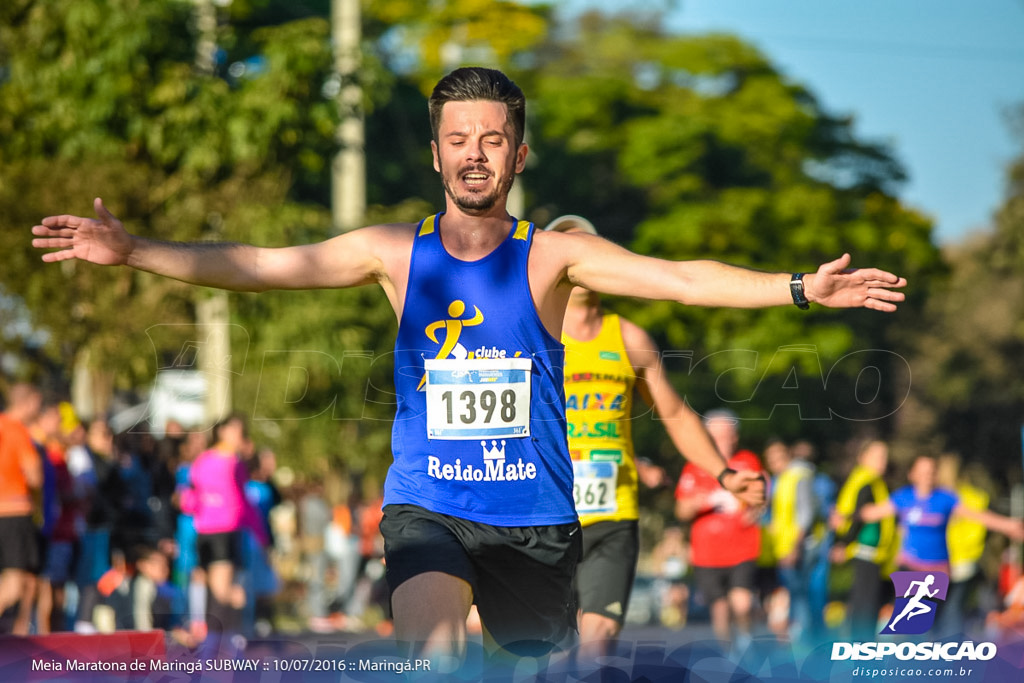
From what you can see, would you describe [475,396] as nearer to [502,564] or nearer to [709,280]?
[502,564]

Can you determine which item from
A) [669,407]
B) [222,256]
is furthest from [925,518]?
[222,256]

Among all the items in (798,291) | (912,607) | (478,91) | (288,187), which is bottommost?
(912,607)

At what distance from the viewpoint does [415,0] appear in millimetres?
27938

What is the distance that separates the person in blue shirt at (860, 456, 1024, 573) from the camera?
36.9 ft

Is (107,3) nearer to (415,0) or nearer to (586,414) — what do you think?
(586,414)

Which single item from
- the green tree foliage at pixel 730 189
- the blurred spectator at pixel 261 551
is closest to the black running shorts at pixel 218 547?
the blurred spectator at pixel 261 551

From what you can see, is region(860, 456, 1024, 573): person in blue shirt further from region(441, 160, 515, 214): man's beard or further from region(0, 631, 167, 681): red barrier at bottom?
region(441, 160, 515, 214): man's beard

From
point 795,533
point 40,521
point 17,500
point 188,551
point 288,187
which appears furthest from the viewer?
point 288,187

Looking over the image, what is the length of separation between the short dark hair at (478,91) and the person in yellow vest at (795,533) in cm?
Result: 919

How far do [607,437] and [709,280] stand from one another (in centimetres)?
261

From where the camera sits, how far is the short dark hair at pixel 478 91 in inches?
184

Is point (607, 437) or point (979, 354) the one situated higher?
point (979, 354)

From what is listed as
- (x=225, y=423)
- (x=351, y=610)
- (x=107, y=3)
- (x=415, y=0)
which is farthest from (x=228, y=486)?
(x=415, y=0)

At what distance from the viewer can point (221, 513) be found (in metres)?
11.5
